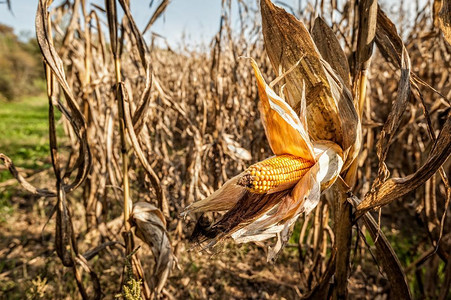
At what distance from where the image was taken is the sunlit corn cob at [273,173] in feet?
2.00

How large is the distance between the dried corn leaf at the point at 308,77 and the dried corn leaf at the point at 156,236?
2.10 ft

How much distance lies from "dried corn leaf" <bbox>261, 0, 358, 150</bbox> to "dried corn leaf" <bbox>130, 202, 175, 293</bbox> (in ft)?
2.10

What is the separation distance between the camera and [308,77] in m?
0.75

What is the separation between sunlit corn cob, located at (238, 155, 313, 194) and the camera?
2.00ft

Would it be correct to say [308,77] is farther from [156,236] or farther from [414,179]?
[156,236]

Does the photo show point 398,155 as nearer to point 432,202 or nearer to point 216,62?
point 432,202

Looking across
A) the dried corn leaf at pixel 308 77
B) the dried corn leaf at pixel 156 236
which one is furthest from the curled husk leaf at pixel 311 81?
the dried corn leaf at pixel 156 236

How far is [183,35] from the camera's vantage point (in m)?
3.67

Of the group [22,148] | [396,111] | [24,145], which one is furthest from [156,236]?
[24,145]

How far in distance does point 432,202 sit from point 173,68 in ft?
15.4

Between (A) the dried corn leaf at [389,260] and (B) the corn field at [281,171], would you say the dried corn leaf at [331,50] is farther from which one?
(A) the dried corn leaf at [389,260]

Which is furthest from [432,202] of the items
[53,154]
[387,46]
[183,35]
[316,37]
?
[183,35]

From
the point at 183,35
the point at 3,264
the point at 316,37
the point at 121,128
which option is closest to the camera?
the point at 316,37

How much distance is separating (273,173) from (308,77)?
11.2 inches
